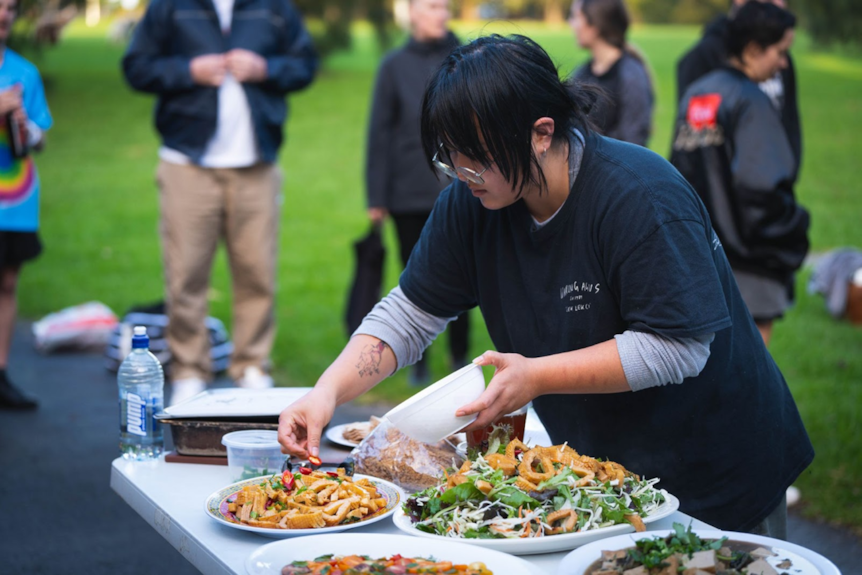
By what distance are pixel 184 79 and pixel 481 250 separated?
3.54 m

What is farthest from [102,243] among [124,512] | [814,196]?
[814,196]

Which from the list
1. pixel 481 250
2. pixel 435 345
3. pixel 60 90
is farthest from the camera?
pixel 60 90

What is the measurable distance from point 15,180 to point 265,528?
430 centimetres

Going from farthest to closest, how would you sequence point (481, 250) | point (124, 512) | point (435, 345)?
point (435, 345)
point (124, 512)
point (481, 250)

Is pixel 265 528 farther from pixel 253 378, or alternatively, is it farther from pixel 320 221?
pixel 320 221

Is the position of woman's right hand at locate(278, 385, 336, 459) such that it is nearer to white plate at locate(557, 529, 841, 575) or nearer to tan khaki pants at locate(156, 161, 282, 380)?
white plate at locate(557, 529, 841, 575)

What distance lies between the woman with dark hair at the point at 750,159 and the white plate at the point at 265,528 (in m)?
2.32

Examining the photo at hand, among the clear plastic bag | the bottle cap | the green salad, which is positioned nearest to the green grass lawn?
the green salad

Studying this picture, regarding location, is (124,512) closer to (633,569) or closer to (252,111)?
Answer: (252,111)

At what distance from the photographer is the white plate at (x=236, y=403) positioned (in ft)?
7.86

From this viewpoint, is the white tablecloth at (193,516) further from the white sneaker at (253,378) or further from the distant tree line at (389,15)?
the white sneaker at (253,378)

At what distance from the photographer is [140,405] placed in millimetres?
2461

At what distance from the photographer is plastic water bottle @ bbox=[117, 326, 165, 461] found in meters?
2.46

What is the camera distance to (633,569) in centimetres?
158
